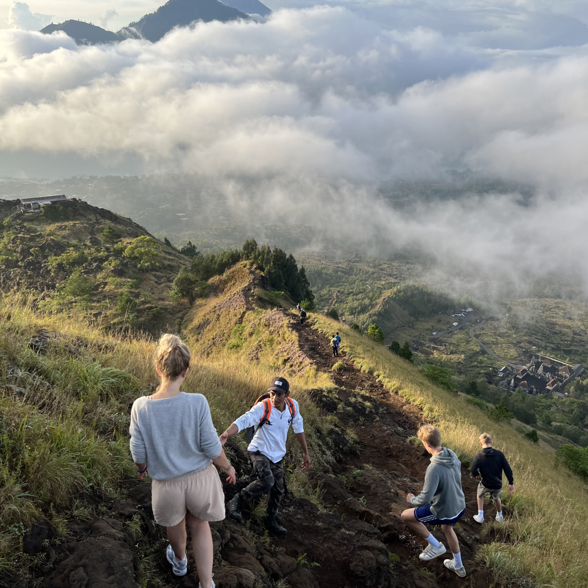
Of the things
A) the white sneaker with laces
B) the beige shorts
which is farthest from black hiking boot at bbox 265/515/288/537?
the beige shorts

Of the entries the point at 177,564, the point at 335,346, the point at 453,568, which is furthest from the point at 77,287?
the point at 453,568

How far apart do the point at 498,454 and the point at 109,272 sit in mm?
37718

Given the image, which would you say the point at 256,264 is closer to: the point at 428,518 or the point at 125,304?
the point at 125,304

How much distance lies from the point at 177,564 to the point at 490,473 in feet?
17.9

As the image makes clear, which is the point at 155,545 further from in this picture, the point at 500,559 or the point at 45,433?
the point at 500,559

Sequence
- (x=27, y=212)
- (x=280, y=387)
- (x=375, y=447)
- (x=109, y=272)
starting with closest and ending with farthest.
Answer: (x=280, y=387)
(x=375, y=447)
(x=109, y=272)
(x=27, y=212)

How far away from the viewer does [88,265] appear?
37250 mm

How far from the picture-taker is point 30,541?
264 cm

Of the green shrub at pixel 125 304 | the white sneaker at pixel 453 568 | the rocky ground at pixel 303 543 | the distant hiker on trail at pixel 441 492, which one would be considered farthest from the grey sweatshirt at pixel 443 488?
the green shrub at pixel 125 304

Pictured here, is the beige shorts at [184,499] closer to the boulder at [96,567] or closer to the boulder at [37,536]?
the boulder at [96,567]

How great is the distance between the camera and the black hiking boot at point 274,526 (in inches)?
171

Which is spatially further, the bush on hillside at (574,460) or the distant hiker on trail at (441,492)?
the bush on hillside at (574,460)

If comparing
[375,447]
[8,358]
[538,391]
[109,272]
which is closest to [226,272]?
[109,272]

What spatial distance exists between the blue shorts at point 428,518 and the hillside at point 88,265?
25.6m
